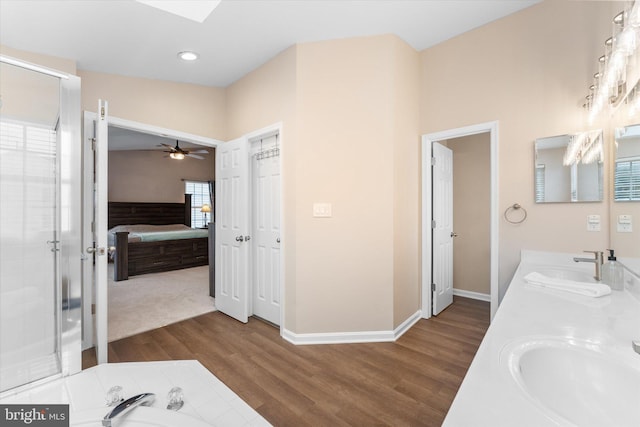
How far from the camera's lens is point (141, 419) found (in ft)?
4.18

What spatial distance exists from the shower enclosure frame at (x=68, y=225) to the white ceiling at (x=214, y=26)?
21.3 inches

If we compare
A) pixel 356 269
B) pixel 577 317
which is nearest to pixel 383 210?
pixel 356 269

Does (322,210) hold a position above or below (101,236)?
above

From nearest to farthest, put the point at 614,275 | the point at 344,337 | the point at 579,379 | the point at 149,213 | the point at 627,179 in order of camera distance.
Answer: the point at 579,379 < the point at 614,275 < the point at 627,179 < the point at 344,337 < the point at 149,213

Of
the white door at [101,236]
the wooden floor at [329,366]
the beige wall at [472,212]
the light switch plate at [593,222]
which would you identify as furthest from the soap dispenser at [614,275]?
the white door at [101,236]

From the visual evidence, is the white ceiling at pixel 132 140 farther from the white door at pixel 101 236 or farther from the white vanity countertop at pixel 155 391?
the white vanity countertop at pixel 155 391

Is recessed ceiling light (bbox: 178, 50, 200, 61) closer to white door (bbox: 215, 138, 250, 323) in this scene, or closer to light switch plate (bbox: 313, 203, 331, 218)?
white door (bbox: 215, 138, 250, 323)

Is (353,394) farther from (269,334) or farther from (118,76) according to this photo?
(118,76)

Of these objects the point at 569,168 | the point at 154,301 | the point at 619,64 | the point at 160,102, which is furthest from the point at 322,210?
the point at 154,301

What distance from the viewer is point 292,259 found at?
272cm

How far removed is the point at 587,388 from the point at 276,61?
3163 millimetres

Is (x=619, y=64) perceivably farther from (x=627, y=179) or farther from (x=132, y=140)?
(x=132, y=140)

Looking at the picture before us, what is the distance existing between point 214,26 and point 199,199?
686cm

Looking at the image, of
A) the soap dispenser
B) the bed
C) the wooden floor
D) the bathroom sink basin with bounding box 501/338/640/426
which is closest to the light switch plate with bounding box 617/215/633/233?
the soap dispenser
